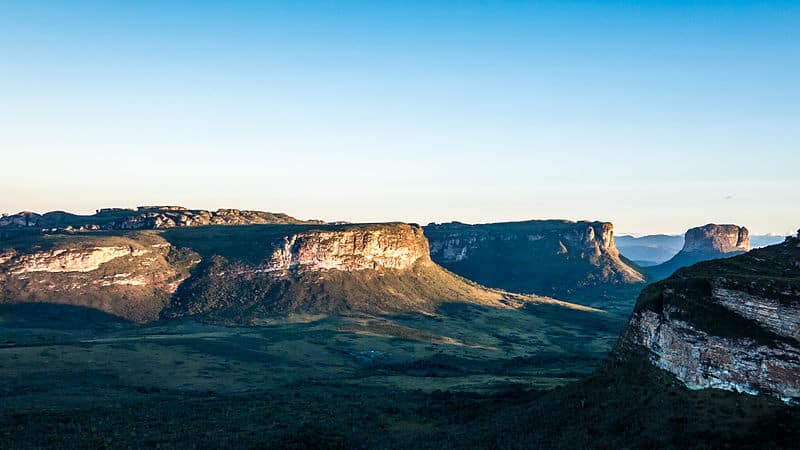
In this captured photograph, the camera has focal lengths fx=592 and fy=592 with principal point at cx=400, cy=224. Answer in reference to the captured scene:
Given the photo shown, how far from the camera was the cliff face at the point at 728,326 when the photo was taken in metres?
56.7

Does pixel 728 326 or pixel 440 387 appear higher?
pixel 728 326

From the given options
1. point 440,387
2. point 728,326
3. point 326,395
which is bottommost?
point 326,395

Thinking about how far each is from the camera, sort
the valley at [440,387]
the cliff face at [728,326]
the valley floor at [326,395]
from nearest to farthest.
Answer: the cliff face at [728,326]
the valley at [440,387]
the valley floor at [326,395]

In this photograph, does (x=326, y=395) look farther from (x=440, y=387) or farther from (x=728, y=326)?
(x=728, y=326)

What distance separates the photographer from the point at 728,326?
61594mm

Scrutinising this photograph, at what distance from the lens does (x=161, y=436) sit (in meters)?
75.1

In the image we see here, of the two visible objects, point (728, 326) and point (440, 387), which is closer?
point (728, 326)

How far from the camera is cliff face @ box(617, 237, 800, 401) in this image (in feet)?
186

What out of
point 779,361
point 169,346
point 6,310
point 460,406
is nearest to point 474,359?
point 460,406

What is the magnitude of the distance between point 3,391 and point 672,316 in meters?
106

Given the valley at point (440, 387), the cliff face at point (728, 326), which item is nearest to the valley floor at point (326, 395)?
the valley at point (440, 387)

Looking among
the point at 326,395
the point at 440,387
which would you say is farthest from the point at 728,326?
the point at 326,395

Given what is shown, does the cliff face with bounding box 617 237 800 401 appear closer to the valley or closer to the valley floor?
the valley

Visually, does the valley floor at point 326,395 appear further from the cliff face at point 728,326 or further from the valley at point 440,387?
the cliff face at point 728,326
